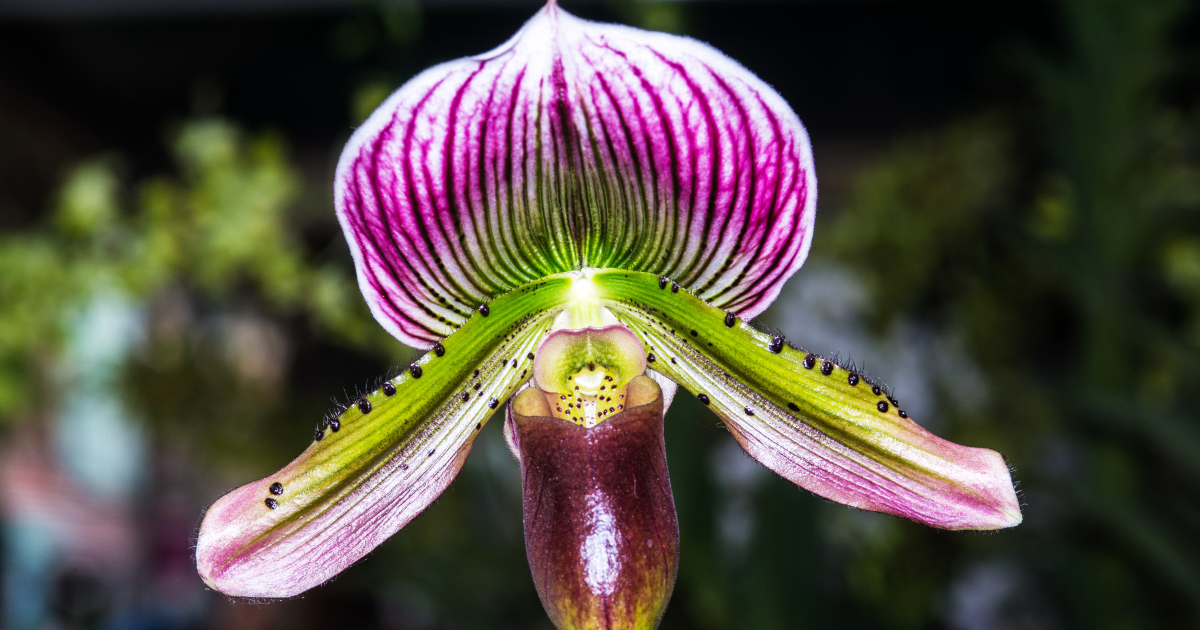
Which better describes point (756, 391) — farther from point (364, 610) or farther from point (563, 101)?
point (364, 610)

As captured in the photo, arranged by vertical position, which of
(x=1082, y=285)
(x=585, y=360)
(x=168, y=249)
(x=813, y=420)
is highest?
(x=168, y=249)

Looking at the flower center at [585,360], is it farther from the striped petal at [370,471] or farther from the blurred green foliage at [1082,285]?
the blurred green foliage at [1082,285]

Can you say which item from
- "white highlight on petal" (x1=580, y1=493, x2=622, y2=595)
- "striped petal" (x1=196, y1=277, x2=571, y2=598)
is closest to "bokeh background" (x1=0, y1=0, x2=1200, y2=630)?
"striped petal" (x1=196, y1=277, x2=571, y2=598)

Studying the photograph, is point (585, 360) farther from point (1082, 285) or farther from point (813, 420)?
point (1082, 285)

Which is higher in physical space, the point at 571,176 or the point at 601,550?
the point at 571,176

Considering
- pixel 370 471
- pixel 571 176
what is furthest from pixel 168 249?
pixel 571 176

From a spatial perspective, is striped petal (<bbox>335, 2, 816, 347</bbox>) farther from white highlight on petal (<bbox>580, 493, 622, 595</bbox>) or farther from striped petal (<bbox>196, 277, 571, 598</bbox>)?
white highlight on petal (<bbox>580, 493, 622, 595</bbox>)

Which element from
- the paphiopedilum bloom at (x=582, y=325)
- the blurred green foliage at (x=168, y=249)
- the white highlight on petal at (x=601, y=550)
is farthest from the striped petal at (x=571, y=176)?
the blurred green foliage at (x=168, y=249)
